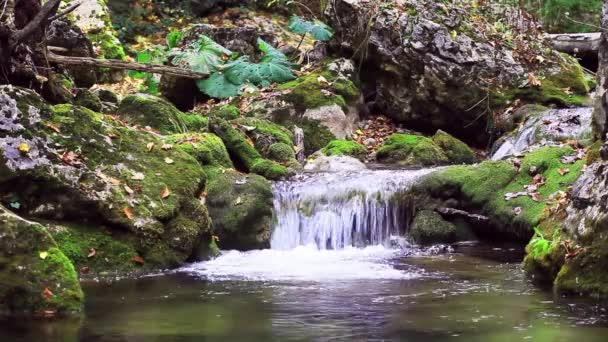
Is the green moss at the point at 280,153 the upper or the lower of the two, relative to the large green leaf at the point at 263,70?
lower

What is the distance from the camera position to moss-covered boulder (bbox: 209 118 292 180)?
10578mm

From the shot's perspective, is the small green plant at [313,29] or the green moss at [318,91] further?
the small green plant at [313,29]

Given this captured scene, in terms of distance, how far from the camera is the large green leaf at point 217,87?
45.4 ft

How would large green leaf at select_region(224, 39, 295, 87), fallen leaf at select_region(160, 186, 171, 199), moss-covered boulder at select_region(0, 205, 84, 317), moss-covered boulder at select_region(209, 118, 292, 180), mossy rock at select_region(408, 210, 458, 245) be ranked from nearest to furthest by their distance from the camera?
moss-covered boulder at select_region(0, 205, 84, 317)
fallen leaf at select_region(160, 186, 171, 199)
mossy rock at select_region(408, 210, 458, 245)
moss-covered boulder at select_region(209, 118, 292, 180)
large green leaf at select_region(224, 39, 295, 87)

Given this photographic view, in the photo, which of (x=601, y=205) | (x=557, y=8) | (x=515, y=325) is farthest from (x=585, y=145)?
(x=557, y=8)

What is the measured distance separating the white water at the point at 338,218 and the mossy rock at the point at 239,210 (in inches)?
8.0

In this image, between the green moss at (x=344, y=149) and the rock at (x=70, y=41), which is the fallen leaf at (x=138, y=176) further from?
the rock at (x=70, y=41)

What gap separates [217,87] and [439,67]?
12.8ft

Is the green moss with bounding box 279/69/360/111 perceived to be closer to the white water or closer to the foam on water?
the white water

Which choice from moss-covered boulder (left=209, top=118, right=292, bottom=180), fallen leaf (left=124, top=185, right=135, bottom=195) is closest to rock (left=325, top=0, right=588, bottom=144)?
moss-covered boulder (left=209, top=118, right=292, bottom=180)

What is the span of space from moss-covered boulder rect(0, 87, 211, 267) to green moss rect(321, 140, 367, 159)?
3797 millimetres

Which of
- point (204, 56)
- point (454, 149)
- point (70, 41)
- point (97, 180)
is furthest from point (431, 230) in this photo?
point (70, 41)

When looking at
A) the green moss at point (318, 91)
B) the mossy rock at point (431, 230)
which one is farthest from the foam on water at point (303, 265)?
the green moss at point (318, 91)

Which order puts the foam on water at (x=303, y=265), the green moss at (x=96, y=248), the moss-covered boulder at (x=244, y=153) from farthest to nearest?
the moss-covered boulder at (x=244, y=153) → the foam on water at (x=303, y=265) → the green moss at (x=96, y=248)
